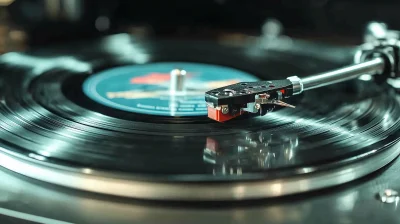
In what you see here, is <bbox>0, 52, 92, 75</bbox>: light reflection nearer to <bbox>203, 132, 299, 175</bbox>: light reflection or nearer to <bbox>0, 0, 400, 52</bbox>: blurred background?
<bbox>0, 0, 400, 52</bbox>: blurred background

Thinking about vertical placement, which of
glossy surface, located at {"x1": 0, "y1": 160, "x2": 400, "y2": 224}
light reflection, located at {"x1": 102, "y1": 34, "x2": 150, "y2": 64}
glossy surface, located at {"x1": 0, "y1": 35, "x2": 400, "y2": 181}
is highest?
light reflection, located at {"x1": 102, "y1": 34, "x2": 150, "y2": 64}

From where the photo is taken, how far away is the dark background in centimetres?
120

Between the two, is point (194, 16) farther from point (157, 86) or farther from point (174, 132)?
point (174, 132)

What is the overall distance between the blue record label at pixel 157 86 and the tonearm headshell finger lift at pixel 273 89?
8cm

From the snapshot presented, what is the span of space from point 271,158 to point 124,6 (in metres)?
0.85

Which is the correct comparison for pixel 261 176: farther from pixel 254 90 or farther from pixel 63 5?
pixel 63 5

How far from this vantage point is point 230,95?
67cm

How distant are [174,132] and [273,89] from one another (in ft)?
0.44

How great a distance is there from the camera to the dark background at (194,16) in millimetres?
1196

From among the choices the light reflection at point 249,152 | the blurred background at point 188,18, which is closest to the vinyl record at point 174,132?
the light reflection at point 249,152

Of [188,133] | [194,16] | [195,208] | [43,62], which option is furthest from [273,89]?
[194,16]

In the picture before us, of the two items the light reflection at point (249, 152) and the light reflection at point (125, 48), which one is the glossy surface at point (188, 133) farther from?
the light reflection at point (125, 48)

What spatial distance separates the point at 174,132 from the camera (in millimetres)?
673

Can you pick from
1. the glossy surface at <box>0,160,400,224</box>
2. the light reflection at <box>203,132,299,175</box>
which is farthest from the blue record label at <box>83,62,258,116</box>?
the glossy surface at <box>0,160,400,224</box>
